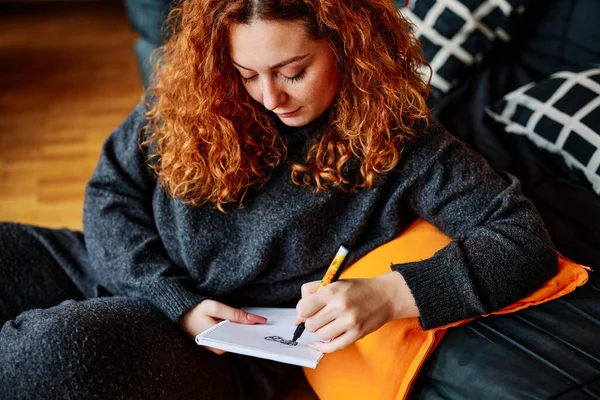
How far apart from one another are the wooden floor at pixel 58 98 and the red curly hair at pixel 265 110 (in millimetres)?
1034

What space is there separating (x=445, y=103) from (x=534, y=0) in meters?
0.32

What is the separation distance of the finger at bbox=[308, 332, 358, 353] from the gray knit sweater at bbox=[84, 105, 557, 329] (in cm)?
12

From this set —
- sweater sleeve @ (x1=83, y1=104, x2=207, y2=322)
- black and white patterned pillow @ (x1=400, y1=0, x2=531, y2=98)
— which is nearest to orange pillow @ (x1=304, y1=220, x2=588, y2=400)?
sweater sleeve @ (x1=83, y1=104, x2=207, y2=322)

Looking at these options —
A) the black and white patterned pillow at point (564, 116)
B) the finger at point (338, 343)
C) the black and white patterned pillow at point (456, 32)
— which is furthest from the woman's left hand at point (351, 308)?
the black and white patterned pillow at point (456, 32)

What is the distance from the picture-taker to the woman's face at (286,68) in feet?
3.12

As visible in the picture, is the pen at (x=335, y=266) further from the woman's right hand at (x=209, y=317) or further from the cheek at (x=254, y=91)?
the cheek at (x=254, y=91)

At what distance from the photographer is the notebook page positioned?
3.19ft

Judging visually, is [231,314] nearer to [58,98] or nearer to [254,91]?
[254,91]

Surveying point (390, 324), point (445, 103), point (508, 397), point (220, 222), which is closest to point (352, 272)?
point (390, 324)

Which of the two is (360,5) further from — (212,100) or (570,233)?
(570,233)

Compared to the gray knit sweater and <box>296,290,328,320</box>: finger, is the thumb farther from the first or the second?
<box>296,290,328,320</box>: finger

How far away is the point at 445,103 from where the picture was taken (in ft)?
5.26

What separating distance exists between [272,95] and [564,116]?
0.73m

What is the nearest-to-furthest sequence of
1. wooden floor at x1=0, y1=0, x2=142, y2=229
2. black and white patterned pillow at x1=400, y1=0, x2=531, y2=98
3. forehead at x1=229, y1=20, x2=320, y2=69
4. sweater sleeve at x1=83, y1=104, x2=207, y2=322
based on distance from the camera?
1. forehead at x1=229, y1=20, x2=320, y2=69
2. sweater sleeve at x1=83, y1=104, x2=207, y2=322
3. black and white patterned pillow at x1=400, y1=0, x2=531, y2=98
4. wooden floor at x1=0, y1=0, x2=142, y2=229
